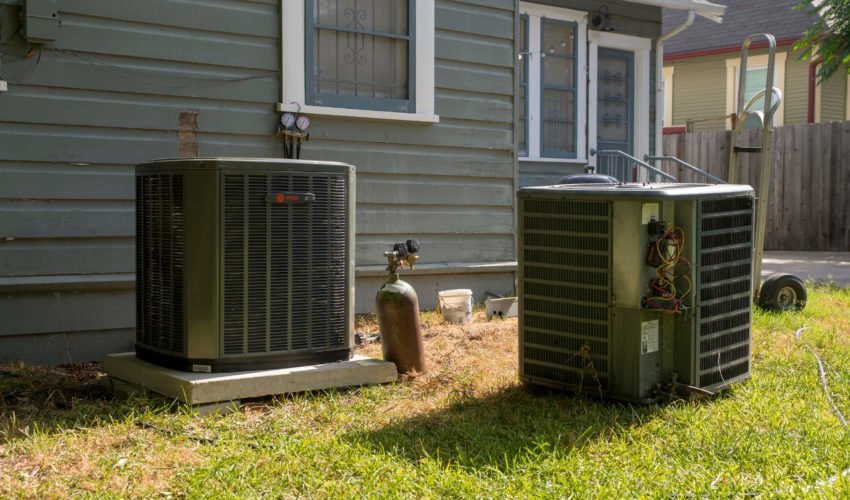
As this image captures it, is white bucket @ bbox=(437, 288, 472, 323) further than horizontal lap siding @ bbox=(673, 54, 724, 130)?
No

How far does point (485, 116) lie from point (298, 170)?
9.96 ft

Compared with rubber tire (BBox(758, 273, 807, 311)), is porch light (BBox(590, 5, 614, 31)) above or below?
above

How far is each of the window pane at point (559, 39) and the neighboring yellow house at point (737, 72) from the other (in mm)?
7303

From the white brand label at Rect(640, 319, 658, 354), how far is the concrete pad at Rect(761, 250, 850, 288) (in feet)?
17.5

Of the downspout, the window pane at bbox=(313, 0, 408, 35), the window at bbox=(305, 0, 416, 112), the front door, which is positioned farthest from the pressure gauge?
the downspout

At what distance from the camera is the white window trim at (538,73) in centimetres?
903

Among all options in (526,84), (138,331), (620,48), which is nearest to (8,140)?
(138,331)

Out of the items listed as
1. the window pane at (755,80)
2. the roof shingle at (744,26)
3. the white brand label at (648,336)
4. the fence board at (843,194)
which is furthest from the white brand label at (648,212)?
the window pane at (755,80)

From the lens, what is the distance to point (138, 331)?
3.81 meters

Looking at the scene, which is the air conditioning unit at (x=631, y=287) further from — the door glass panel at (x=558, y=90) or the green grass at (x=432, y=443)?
the door glass panel at (x=558, y=90)

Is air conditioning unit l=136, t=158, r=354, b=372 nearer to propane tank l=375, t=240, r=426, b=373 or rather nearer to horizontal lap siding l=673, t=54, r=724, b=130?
propane tank l=375, t=240, r=426, b=373

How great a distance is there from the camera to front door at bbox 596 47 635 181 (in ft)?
32.4

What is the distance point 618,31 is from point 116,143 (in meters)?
6.81

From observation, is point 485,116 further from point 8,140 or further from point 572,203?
point 8,140
